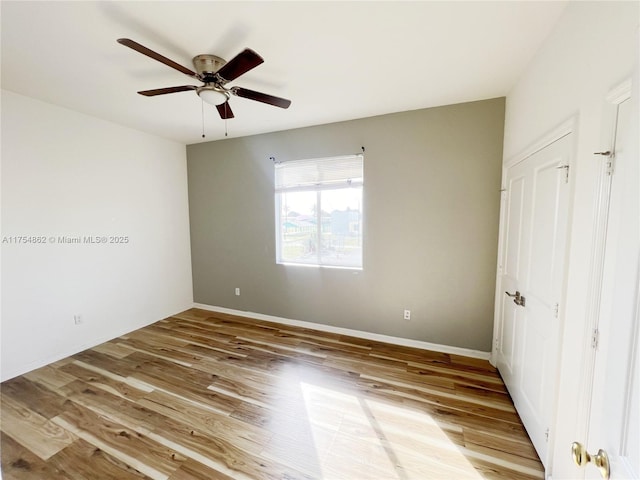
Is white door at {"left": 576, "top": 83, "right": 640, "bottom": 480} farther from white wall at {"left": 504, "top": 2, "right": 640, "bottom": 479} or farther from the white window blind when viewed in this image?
the white window blind

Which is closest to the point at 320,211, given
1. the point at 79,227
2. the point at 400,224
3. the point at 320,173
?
the point at 320,173

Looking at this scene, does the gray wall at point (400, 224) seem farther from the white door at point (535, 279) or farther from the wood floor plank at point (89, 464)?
the wood floor plank at point (89, 464)

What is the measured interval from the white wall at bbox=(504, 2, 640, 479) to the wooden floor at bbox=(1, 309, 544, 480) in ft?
2.06

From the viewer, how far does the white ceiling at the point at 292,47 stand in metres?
1.45

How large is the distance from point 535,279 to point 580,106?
41.2 inches

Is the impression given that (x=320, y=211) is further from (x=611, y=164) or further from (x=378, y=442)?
(x=611, y=164)

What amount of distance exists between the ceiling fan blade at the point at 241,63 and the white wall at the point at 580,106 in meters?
1.57

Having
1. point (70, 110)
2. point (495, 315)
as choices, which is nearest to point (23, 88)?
point (70, 110)

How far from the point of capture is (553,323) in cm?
146

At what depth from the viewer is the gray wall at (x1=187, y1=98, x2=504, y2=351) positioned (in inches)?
103

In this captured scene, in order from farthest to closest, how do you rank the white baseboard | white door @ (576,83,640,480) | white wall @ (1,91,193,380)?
the white baseboard < white wall @ (1,91,193,380) < white door @ (576,83,640,480)

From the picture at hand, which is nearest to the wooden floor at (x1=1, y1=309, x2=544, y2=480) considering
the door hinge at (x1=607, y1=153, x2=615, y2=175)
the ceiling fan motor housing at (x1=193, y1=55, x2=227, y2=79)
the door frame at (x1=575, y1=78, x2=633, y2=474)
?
the door frame at (x1=575, y1=78, x2=633, y2=474)

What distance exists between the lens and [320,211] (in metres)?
3.37

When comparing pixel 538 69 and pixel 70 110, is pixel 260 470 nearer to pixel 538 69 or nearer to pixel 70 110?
pixel 538 69
